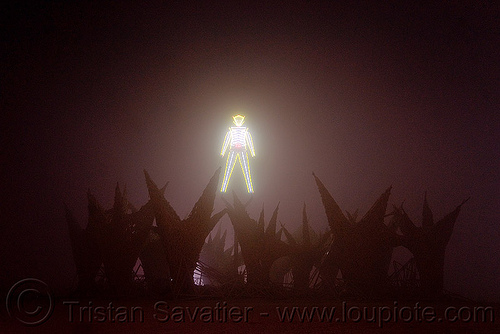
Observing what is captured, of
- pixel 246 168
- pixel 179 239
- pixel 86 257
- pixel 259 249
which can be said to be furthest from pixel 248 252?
pixel 86 257

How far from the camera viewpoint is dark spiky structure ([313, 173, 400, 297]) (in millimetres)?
10055

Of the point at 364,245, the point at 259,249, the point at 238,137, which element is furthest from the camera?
the point at 238,137

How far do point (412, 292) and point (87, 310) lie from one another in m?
9.19

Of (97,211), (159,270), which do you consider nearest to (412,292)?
(159,270)

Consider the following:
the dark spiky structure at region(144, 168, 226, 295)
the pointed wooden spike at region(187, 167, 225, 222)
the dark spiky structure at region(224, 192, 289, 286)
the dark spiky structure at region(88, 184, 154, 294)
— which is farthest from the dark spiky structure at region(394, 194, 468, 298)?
the dark spiky structure at region(88, 184, 154, 294)

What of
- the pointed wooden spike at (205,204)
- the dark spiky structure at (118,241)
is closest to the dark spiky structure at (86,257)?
the dark spiky structure at (118,241)

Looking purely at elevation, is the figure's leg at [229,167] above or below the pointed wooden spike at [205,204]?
above

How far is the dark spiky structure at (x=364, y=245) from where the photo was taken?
10055 mm

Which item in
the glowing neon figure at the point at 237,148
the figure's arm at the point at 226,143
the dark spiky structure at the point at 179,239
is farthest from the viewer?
the figure's arm at the point at 226,143

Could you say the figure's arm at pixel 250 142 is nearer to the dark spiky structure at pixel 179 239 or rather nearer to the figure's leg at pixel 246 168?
the figure's leg at pixel 246 168

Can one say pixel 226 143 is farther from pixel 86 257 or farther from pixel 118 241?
pixel 86 257

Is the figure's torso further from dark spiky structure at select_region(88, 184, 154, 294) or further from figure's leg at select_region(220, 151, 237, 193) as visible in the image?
dark spiky structure at select_region(88, 184, 154, 294)

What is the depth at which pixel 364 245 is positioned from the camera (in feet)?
33.1

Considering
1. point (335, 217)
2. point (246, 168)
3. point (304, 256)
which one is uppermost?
point (246, 168)
